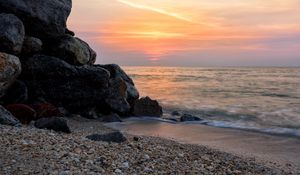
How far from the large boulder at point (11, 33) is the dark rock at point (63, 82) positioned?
1303 mm

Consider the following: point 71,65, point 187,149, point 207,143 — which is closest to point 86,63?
point 71,65

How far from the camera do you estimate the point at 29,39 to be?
18.0 metres

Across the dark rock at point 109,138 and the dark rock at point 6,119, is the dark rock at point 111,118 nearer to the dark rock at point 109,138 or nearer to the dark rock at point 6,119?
the dark rock at point 6,119

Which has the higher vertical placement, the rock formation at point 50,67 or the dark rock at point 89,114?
the rock formation at point 50,67

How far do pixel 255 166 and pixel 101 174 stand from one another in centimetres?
426

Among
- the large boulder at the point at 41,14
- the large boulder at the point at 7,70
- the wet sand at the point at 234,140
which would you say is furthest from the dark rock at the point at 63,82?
the wet sand at the point at 234,140

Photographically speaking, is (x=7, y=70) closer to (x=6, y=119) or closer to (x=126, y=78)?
(x=6, y=119)

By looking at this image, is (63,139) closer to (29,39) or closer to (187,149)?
(187,149)

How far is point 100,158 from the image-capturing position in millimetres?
8055

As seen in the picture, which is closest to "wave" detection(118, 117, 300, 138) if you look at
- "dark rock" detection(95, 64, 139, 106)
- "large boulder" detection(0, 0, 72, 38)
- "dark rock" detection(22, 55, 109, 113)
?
"dark rock" detection(22, 55, 109, 113)

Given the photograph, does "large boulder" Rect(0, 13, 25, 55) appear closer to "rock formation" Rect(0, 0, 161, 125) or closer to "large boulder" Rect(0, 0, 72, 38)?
"rock formation" Rect(0, 0, 161, 125)

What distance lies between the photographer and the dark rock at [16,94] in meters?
16.6

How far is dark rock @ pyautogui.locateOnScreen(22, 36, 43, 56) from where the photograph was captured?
17984 millimetres

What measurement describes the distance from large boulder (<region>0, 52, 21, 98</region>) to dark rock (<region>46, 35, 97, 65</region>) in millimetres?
3158
